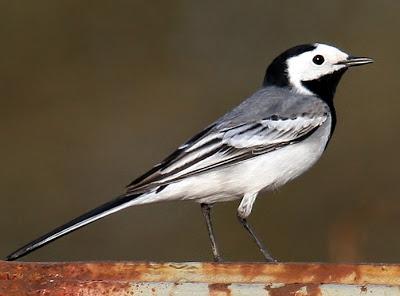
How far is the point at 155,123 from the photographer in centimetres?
981

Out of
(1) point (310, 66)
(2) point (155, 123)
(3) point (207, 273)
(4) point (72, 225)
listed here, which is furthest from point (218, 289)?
(2) point (155, 123)

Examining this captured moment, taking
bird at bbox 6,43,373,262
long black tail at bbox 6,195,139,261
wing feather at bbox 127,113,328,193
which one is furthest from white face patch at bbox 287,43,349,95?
long black tail at bbox 6,195,139,261

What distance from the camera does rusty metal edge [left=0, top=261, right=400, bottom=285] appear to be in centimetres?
399

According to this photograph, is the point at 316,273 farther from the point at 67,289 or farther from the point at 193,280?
the point at 67,289

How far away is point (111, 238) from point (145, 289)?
4921 millimetres

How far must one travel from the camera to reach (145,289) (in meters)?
3.97

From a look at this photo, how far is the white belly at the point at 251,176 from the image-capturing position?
5.89m

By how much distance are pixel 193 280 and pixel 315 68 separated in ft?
9.14

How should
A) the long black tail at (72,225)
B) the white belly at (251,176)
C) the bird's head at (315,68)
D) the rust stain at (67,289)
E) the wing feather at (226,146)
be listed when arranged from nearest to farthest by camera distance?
1. the rust stain at (67,289)
2. the long black tail at (72,225)
3. the wing feather at (226,146)
4. the white belly at (251,176)
5. the bird's head at (315,68)

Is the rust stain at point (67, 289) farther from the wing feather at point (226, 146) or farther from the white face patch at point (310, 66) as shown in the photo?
the white face patch at point (310, 66)

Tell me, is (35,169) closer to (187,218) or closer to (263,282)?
(187,218)

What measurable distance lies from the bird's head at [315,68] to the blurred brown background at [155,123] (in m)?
1.54

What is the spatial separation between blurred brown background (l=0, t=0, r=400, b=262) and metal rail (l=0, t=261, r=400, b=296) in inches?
157

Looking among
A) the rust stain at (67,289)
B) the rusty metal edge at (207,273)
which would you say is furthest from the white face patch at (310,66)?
the rust stain at (67,289)
